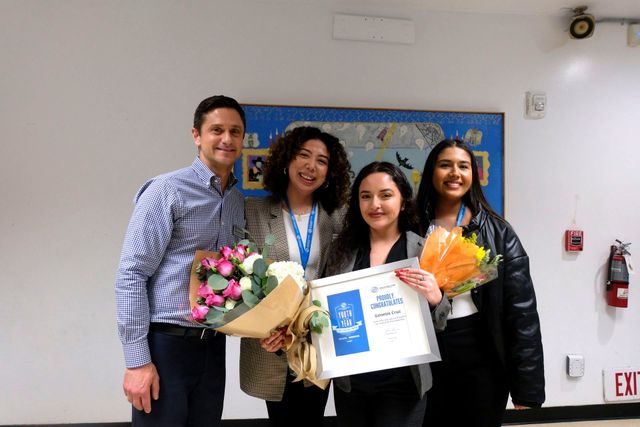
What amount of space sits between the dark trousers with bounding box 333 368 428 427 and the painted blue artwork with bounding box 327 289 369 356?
14 cm

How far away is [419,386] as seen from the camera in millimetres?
1337

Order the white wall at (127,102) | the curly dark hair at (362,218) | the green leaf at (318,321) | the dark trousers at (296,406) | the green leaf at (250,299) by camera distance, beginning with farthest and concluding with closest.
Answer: the white wall at (127,102) < the dark trousers at (296,406) < the curly dark hair at (362,218) < the green leaf at (318,321) < the green leaf at (250,299)

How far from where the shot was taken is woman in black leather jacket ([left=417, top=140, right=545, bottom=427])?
1.56 metres

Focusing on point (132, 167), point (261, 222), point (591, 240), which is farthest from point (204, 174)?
point (591, 240)

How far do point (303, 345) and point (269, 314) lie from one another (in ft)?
0.68

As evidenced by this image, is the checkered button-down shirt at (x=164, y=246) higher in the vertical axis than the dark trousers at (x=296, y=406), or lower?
higher

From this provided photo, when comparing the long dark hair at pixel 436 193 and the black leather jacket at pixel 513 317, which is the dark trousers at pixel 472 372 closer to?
the black leather jacket at pixel 513 317

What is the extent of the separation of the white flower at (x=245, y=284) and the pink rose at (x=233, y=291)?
1cm

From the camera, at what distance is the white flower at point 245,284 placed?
123 centimetres

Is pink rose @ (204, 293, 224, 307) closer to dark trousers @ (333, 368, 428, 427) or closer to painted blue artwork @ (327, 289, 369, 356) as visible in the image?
painted blue artwork @ (327, 289, 369, 356)

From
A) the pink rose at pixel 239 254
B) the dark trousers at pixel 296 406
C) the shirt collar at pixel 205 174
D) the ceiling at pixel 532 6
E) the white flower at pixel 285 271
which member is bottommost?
the dark trousers at pixel 296 406

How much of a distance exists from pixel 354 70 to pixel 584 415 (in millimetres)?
3080

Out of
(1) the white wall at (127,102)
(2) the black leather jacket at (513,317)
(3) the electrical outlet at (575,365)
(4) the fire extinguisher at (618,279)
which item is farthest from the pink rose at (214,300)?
(4) the fire extinguisher at (618,279)

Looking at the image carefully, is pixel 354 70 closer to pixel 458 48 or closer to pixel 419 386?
pixel 458 48
